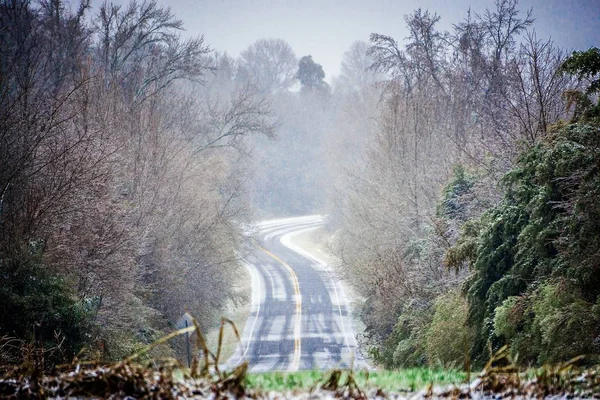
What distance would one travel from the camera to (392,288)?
74.2 ft

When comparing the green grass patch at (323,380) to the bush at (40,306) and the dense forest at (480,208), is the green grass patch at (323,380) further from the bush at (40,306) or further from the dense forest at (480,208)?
the bush at (40,306)

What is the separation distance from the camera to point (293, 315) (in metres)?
41.0

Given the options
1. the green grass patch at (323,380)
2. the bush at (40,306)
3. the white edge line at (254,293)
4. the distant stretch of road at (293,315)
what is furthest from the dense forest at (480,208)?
the white edge line at (254,293)

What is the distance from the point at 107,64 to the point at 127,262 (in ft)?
66.4

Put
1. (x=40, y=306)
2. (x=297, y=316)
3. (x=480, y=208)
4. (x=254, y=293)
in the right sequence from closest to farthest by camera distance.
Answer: (x=40, y=306), (x=480, y=208), (x=297, y=316), (x=254, y=293)

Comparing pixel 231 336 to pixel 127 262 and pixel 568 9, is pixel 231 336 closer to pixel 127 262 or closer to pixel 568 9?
pixel 127 262

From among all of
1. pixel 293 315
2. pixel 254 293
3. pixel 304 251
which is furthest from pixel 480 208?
pixel 304 251

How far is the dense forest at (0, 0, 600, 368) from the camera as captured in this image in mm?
11164

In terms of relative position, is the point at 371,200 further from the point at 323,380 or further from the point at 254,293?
the point at 323,380

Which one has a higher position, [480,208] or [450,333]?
[480,208]

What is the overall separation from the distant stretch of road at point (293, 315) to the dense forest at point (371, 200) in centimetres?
383

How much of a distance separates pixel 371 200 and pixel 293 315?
11393 millimetres

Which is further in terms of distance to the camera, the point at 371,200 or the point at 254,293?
the point at 254,293

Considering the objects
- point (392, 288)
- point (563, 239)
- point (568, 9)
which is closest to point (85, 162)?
point (392, 288)
